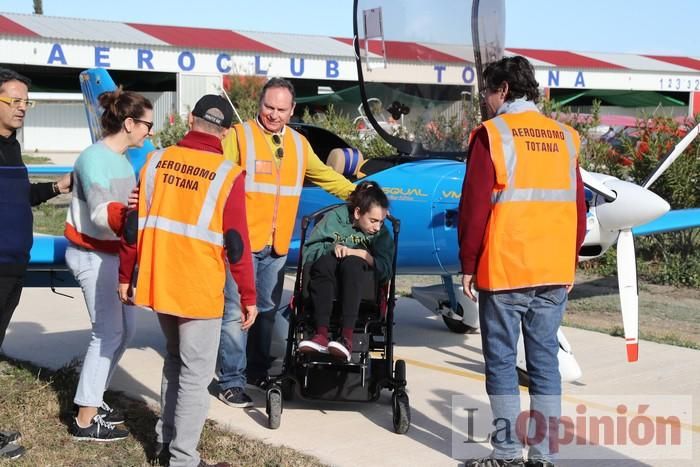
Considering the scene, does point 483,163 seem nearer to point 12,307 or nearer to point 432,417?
point 432,417

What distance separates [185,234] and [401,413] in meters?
1.66

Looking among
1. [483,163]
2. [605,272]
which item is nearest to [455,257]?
[483,163]

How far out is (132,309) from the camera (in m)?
4.66

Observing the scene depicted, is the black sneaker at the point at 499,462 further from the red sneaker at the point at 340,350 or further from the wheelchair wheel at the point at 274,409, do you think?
the wheelchair wheel at the point at 274,409

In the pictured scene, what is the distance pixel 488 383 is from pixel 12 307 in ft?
7.64

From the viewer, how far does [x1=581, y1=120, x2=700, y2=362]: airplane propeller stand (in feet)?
18.3

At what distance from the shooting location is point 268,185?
5148 mm

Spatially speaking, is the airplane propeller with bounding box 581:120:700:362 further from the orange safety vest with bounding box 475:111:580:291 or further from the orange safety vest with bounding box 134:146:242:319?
the orange safety vest with bounding box 134:146:242:319

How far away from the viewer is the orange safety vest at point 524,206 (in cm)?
381

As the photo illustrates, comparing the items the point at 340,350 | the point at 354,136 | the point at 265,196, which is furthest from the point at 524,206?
the point at 354,136

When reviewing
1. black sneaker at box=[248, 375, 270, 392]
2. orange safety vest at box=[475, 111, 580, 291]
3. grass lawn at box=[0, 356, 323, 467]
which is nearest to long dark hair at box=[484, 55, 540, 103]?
orange safety vest at box=[475, 111, 580, 291]

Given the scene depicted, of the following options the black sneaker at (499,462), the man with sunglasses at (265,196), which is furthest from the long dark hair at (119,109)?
the black sneaker at (499,462)

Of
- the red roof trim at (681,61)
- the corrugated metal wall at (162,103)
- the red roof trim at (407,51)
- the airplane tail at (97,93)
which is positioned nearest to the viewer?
the red roof trim at (407,51)

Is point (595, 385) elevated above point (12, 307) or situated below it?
below
